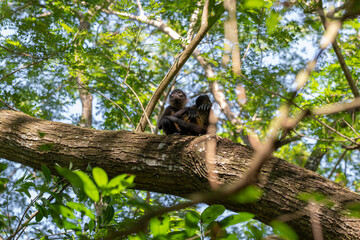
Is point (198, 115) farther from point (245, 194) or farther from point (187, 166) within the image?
point (245, 194)

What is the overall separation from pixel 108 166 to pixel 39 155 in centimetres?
85

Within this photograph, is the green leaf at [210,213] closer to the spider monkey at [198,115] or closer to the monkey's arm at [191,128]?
the monkey's arm at [191,128]

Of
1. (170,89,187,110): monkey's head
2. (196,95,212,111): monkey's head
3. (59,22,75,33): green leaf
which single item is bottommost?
(196,95,212,111): monkey's head

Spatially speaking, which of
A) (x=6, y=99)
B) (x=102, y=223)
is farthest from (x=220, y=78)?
(x=102, y=223)

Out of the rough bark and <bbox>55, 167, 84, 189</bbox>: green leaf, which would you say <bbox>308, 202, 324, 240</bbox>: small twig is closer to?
the rough bark

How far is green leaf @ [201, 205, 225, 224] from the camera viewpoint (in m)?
1.75

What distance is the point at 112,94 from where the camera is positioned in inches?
297

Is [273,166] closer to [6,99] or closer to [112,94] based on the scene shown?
[6,99]

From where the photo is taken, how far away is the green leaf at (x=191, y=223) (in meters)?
1.68

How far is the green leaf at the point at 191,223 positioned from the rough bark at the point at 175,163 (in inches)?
45.1

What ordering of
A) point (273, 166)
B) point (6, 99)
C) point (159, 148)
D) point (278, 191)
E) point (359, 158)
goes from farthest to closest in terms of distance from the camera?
point (359, 158) < point (6, 99) < point (159, 148) < point (273, 166) < point (278, 191)

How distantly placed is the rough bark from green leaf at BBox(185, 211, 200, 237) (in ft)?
3.76

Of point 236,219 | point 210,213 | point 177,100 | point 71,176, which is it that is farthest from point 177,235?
point 177,100

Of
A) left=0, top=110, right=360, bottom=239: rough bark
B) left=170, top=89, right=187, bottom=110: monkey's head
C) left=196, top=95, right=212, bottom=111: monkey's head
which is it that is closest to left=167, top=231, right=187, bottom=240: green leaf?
left=0, top=110, right=360, bottom=239: rough bark
